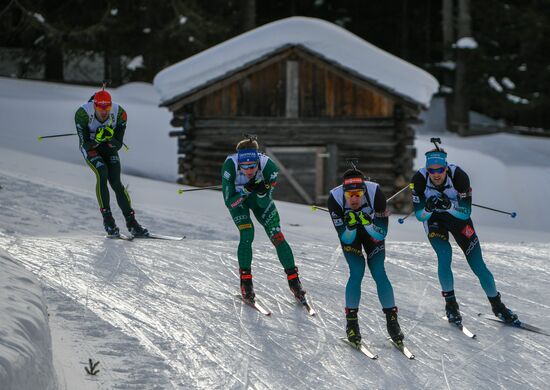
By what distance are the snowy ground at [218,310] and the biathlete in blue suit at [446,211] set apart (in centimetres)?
49

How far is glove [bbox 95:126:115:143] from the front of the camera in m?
12.1

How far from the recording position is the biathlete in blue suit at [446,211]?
952 centimetres

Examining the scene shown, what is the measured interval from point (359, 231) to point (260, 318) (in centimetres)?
147

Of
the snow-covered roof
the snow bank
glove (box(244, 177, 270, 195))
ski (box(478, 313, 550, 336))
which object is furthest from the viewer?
the snow-covered roof

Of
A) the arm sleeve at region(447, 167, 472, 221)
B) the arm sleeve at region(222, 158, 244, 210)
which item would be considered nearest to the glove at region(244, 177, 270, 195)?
the arm sleeve at region(222, 158, 244, 210)

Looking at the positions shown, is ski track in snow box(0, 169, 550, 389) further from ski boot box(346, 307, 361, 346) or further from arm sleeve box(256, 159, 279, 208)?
arm sleeve box(256, 159, 279, 208)

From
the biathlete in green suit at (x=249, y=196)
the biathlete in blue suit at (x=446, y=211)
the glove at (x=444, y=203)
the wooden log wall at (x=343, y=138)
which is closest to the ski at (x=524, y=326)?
the biathlete in blue suit at (x=446, y=211)

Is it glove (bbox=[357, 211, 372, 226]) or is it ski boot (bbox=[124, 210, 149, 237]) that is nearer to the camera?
glove (bbox=[357, 211, 372, 226])

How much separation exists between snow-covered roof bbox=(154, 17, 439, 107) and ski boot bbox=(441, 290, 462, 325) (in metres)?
11.6

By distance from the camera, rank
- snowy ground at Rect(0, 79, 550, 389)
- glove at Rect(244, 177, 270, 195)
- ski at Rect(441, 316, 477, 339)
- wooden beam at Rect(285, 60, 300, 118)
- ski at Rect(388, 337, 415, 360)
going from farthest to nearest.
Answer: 1. wooden beam at Rect(285, 60, 300, 118)
2. glove at Rect(244, 177, 270, 195)
3. ski at Rect(441, 316, 477, 339)
4. ski at Rect(388, 337, 415, 360)
5. snowy ground at Rect(0, 79, 550, 389)

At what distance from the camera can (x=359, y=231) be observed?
8773 millimetres

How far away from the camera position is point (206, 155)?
22422mm

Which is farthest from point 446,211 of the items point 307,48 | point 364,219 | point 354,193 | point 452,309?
point 307,48

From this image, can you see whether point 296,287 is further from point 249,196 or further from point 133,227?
point 133,227
